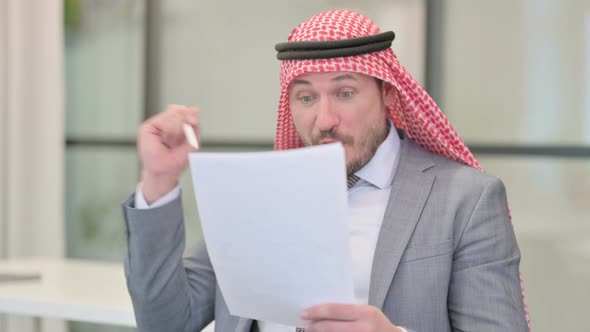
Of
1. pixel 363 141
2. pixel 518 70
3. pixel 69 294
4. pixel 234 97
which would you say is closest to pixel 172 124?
pixel 363 141

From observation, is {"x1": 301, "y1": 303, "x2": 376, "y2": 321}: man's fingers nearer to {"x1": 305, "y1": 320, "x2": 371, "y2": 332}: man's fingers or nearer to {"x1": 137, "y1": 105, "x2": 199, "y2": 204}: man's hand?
{"x1": 305, "y1": 320, "x2": 371, "y2": 332}: man's fingers

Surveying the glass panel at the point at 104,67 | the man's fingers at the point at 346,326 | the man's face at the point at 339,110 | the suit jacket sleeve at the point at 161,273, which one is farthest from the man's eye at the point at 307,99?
the glass panel at the point at 104,67

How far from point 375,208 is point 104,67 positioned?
9.36 ft

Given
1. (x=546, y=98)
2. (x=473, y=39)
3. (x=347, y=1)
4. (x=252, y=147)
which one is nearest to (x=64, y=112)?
(x=252, y=147)

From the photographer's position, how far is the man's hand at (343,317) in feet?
3.60

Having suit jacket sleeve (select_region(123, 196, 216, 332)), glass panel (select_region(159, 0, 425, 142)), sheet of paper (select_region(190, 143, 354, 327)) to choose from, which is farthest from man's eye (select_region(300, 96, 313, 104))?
glass panel (select_region(159, 0, 425, 142))

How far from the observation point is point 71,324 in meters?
4.22

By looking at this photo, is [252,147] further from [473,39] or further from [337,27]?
[337,27]

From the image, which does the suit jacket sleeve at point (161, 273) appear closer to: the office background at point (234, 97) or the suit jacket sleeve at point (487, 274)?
the suit jacket sleeve at point (487, 274)

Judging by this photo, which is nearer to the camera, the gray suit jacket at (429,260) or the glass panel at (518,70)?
the gray suit jacket at (429,260)

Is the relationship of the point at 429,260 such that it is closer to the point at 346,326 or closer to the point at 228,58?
the point at 346,326

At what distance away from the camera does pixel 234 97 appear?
3.72 meters

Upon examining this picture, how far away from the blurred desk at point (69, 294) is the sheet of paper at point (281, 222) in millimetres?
1136

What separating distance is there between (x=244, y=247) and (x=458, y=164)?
65 centimetres
